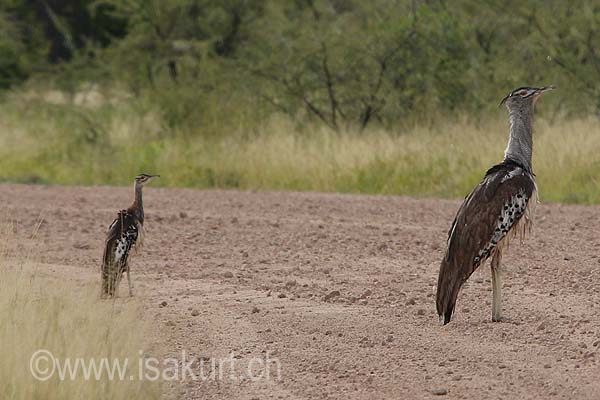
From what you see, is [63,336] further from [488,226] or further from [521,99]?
[521,99]

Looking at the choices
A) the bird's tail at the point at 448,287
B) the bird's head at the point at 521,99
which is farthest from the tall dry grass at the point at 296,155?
the bird's tail at the point at 448,287

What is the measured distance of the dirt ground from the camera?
6848 mm

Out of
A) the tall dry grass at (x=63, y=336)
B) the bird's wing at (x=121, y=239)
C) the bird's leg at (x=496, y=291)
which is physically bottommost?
the tall dry grass at (x=63, y=336)

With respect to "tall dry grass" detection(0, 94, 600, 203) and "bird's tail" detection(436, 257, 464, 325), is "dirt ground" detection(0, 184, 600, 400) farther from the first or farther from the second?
"tall dry grass" detection(0, 94, 600, 203)

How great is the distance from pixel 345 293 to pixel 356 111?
471 inches

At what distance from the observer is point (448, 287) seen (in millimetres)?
7703

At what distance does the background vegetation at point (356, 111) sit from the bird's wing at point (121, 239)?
24.0 ft

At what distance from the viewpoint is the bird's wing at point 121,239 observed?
915 centimetres

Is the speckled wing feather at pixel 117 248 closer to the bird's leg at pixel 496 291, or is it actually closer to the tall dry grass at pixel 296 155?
the bird's leg at pixel 496 291

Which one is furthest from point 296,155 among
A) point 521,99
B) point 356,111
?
point 521,99

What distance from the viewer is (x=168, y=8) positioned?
88.2ft

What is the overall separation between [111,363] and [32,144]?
49.5ft

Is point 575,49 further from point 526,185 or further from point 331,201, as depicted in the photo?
point 526,185

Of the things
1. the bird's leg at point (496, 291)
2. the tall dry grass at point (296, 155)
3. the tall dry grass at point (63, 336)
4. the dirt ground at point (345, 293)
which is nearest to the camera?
the tall dry grass at point (63, 336)
